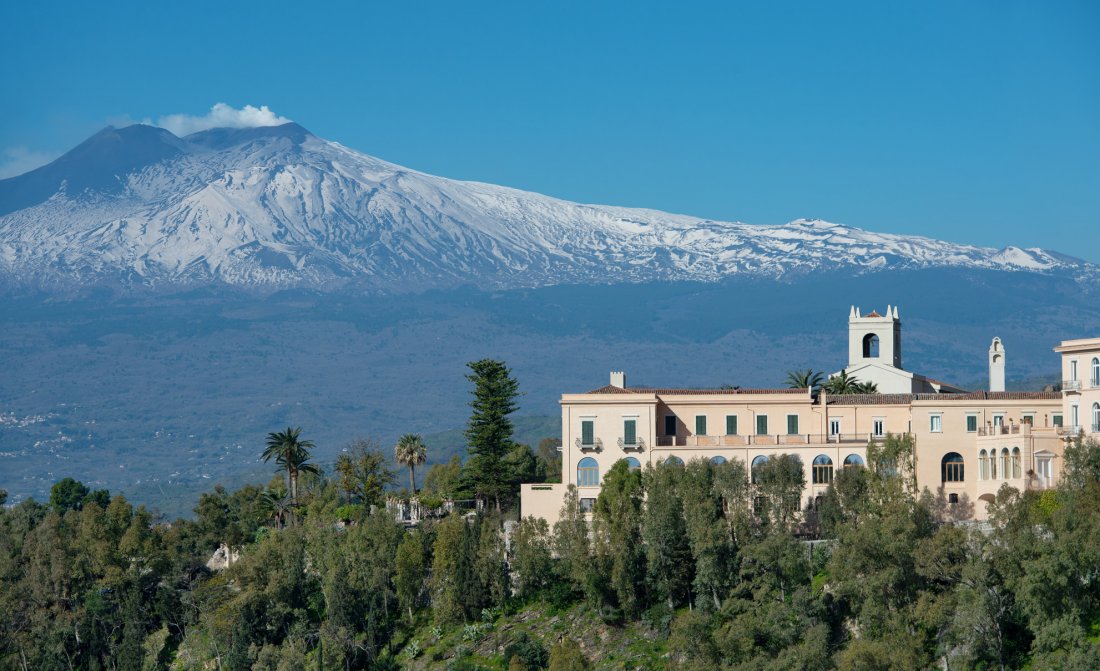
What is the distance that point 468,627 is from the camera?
8812cm

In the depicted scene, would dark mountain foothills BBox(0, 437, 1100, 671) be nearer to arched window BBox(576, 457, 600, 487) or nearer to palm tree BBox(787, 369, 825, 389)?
arched window BBox(576, 457, 600, 487)

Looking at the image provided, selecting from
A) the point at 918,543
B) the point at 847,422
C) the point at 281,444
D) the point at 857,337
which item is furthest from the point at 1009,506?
A: the point at 281,444

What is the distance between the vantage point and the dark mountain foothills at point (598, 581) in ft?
241

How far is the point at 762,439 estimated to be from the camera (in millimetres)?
91375

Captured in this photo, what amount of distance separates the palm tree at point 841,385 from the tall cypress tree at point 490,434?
16957 millimetres

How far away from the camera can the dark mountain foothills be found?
7344 cm

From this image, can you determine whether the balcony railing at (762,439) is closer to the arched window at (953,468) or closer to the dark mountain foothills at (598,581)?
the dark mountain foothills at (598,581)

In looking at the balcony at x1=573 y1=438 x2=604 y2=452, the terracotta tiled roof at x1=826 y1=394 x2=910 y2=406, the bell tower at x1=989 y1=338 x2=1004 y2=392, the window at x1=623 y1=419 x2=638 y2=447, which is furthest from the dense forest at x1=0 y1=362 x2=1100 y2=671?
the bell tower at x1=989 y1=338 x2=1004 y2=392

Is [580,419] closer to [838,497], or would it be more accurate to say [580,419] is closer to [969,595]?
[838,497]

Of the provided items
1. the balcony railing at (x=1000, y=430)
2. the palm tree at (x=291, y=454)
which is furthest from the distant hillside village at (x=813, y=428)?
the palm tree at (x=291, y=454)

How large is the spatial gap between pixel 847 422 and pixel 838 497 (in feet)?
27.1

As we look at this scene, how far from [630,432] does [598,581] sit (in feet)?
32.5

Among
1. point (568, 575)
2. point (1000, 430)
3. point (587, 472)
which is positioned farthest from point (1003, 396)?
point (568, 575)

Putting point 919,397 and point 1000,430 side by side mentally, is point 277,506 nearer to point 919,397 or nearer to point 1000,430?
point 919,397
